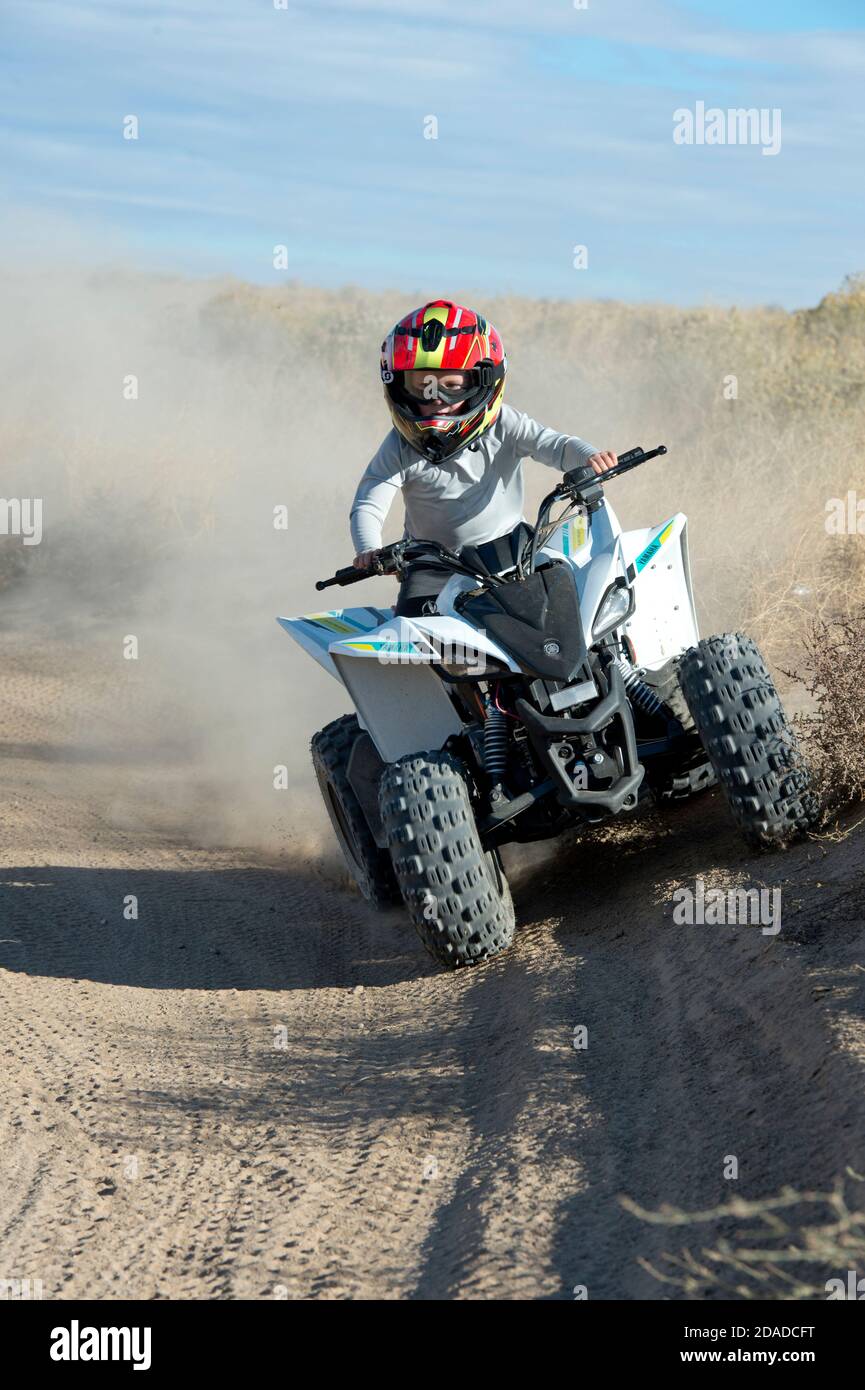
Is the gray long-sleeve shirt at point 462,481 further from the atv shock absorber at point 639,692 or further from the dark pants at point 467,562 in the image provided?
the atv shock absorber at point 639,692

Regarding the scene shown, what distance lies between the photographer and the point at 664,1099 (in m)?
4.23

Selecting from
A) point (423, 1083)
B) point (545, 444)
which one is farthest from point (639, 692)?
point (423, 1083)

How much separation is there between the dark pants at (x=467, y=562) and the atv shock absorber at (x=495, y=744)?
57cm

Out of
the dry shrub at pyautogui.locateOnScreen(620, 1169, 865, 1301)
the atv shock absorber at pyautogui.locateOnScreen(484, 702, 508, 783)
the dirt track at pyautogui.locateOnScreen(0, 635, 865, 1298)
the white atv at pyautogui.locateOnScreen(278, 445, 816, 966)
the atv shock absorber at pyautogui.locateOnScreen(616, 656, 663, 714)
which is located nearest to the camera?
the dry shrub at pyautogui.locateOnScreen(620, 1169, 865, 1301)

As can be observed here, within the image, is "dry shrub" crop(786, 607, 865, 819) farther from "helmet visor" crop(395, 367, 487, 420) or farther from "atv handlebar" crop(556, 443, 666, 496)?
"helmet visor" crop(395, 367, 487, 420)

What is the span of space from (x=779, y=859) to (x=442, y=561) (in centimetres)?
177

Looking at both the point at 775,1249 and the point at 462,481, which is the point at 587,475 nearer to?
the point at 462,481

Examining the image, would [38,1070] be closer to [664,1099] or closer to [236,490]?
[664,1099]

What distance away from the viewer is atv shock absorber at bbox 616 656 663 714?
6.12m

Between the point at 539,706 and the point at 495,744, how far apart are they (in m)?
0.29

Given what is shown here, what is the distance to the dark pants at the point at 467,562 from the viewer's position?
600 cm

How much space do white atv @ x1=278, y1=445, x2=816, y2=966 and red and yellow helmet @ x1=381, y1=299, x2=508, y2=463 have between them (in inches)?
19.4

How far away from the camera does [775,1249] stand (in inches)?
128

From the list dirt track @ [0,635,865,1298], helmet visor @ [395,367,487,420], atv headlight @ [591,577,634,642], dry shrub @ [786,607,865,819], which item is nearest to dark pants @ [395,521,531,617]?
atv headlight @ [591,577,634,642]
